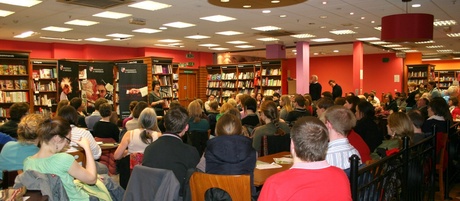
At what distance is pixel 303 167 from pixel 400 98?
1352cm

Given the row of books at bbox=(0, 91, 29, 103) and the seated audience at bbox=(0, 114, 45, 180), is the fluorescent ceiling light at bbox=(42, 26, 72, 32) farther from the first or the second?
the seated audience at bbox=(0, 114, 45, 180)

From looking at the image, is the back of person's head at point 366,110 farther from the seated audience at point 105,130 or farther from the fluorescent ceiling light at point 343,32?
the fluorescent ceiling light at point 343,32

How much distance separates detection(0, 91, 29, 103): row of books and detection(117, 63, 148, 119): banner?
106 inches

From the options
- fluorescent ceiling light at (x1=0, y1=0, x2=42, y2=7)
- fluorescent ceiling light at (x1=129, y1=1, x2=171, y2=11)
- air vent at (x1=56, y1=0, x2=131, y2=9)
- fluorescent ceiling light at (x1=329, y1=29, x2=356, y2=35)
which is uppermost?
fluorescent ceiling light at (x1=0, y1=0, x2=42, y2=7)

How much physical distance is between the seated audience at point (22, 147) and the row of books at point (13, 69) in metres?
8.44

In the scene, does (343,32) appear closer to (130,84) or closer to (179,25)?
(179,25)

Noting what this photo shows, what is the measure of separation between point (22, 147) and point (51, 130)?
3.23ft

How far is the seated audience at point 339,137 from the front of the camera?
10.4 feet

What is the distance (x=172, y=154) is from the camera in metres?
3.55

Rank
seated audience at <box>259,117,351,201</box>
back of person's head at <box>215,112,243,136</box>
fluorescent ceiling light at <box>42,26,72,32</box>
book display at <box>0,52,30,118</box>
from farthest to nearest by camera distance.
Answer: fluorescent ceiling light at <box>42,26,72,32</box>, book display at <box>0,52,30,118</box>, back of person's head at <box>215,112,243,136</box>, seated audience at <box>259,117,351,201</box>

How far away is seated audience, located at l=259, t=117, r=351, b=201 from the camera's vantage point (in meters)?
1.92

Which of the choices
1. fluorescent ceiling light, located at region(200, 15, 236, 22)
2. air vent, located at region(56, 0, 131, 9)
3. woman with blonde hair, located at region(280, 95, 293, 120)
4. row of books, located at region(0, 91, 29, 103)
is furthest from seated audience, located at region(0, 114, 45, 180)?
row of books, located at region(0, 91, 29, 103)

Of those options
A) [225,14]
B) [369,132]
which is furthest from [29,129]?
[225,14]

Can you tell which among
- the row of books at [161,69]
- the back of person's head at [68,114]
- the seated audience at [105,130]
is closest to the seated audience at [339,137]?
the back of person's head at [68,114]
